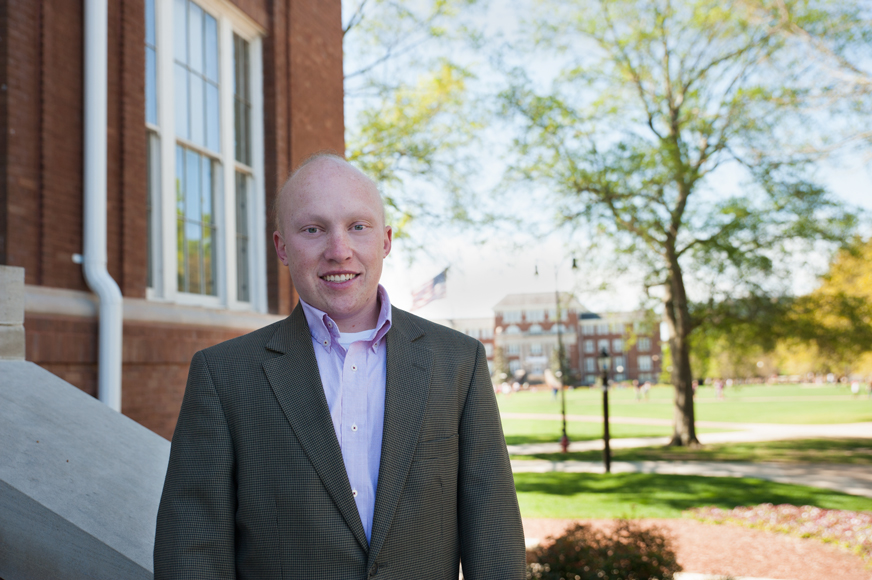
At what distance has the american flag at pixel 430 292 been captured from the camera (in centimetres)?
1859

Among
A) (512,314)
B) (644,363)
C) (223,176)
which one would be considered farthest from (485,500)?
(644,363)

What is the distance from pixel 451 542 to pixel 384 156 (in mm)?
17431

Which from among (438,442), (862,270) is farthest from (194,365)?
(862,270)

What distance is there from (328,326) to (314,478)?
0.43 m

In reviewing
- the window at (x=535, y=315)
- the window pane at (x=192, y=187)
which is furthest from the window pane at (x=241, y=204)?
the window at (x=535, y=315)

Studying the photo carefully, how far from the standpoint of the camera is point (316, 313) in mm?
1987

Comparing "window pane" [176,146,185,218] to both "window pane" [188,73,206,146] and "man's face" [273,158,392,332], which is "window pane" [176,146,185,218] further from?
"man's face" [273,158,392,332]

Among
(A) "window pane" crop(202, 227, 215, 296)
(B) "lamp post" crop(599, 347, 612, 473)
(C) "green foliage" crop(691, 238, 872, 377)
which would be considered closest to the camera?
(A) "window pane" crop(202, 227, 215, 296)

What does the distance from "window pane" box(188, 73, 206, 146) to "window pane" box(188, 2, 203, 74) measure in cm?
13

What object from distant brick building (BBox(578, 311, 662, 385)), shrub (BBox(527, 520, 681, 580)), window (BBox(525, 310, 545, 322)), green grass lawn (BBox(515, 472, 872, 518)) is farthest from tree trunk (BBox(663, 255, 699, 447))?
window (BBox(525, 310, 545, 322))

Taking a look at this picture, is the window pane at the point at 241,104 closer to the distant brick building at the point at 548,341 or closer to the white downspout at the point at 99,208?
the white downspout at the point at 99,208

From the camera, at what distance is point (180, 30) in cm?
687

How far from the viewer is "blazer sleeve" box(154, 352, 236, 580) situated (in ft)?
5.55

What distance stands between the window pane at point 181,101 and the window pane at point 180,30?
125 mm
